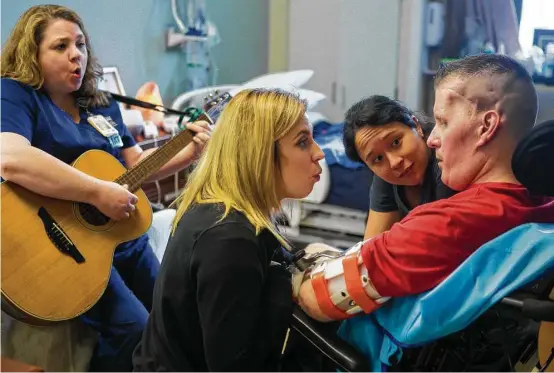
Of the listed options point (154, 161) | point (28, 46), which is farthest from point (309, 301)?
point (28, 46)

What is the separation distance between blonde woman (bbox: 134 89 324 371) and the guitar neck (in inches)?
26.0

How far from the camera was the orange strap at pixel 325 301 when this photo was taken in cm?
101

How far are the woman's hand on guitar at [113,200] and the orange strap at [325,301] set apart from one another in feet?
2.60

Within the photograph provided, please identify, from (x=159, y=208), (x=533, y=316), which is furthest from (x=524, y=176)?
(x=159, y=208)

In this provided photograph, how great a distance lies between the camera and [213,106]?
178cm

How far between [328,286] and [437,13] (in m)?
2.54

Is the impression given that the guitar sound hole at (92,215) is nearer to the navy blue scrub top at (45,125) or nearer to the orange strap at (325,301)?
the navy blue scrub top at (45,125)

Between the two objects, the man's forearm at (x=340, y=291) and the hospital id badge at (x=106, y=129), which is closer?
the man's forearm at (x=340, y=291)

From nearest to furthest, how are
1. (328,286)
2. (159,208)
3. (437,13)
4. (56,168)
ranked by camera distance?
1. (328,286)
2. (56,168)
3. (159,208)
4. (437,13)

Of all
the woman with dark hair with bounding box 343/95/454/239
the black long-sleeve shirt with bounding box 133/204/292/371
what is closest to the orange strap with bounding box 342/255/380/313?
the black long-sleeve shirt with bounding box 133/204/292/371

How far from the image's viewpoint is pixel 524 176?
2.99 feet

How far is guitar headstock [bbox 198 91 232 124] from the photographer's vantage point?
1744mm

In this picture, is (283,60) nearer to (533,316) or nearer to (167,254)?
(167,254)

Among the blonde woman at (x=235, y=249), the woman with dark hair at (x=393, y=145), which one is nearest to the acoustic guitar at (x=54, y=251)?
the blonde woman at (x=235, y=249)
